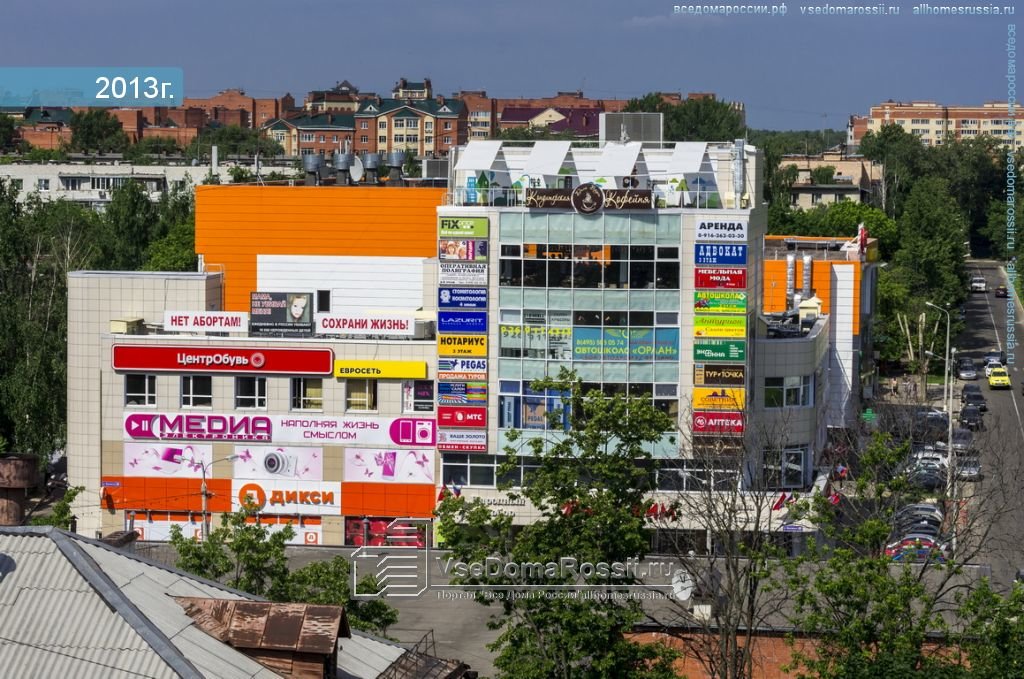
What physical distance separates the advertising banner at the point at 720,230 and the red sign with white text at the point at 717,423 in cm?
604

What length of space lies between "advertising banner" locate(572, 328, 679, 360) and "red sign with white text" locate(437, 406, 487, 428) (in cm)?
438

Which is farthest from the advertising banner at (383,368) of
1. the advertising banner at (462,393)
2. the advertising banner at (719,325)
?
the advertising banner at (719,325)

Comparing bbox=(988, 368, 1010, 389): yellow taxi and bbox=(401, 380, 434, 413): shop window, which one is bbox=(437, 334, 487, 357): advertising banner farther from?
bbox=(988, 368, 1010, 389): yellow taxi

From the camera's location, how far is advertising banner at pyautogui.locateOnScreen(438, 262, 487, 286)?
61031mm

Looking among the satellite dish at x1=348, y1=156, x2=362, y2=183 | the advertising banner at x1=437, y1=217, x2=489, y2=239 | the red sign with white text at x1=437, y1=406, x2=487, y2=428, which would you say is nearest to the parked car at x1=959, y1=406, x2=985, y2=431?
the satellite dish at x1=348, y1=156, x2=362, y2=183

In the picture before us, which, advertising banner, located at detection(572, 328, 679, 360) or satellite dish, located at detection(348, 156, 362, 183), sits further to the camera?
satellite dish, located at detection(348, 156, 362, 183)

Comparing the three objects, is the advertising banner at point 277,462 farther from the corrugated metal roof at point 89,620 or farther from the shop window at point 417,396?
the corrugated metal roof at point 89,620

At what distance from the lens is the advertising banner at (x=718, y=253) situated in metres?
60.0

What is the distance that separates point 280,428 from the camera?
63000 mm

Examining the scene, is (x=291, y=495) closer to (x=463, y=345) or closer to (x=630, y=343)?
(x=463, y=345)

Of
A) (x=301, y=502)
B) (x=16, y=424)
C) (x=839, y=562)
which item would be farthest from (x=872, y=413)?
(x=839, y=562)

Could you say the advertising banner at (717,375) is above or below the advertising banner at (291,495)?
above

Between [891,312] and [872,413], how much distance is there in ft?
95.4

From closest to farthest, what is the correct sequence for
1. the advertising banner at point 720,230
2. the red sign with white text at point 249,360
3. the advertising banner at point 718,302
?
the advertising banner at point 720,230
the advertising banner at point 718,302
the red sign with white text at point 249,360
